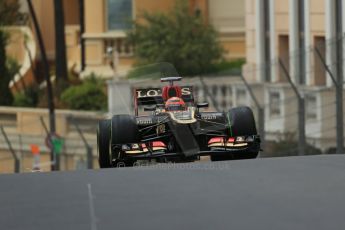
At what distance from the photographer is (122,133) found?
1902cm

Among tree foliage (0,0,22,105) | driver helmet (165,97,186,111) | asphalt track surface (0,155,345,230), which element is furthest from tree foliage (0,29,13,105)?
asphalt track surface (0,155,345,230)

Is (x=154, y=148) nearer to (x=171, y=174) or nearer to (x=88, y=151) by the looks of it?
(x=171, y=174)

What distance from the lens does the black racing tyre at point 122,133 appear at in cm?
1900

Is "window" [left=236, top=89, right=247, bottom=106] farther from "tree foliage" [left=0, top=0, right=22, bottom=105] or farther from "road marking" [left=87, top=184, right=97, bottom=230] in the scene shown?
"road marking" [left=87, top=184, right=97, bottom=230]

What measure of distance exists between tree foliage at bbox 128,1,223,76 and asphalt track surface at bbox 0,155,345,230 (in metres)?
31.3

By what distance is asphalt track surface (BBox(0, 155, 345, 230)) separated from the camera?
1209 cm

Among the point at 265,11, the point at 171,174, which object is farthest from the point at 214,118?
the point at 265,11

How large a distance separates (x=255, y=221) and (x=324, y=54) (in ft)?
50.1

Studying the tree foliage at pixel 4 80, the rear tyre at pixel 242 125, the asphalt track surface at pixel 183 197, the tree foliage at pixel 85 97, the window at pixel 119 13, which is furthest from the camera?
the window at pixel 119 13

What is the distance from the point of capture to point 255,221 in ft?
39.5

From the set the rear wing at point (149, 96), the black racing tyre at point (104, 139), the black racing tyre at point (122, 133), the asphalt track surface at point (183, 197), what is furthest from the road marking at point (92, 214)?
the rear wing at point (149, 96)

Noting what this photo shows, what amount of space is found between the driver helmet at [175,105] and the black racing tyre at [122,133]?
1.48 feet

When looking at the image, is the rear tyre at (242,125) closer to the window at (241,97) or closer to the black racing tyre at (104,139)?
the black racing tyre at (104,139)

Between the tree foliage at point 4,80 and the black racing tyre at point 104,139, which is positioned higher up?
the black racing tyre at point 104,139
